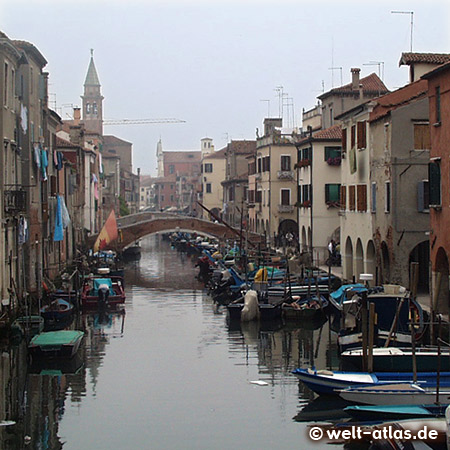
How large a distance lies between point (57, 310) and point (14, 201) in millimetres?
3646

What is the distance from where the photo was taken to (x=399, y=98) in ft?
99.2

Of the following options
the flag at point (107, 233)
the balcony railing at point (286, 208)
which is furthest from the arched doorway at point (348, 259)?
the balcony railing at point (286, 208)

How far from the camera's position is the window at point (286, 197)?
5491 cm

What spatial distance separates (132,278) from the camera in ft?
154

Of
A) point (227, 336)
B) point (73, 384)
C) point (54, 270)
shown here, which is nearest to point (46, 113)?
point (54, 270)

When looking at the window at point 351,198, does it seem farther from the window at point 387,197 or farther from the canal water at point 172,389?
the canal water at point 172,389

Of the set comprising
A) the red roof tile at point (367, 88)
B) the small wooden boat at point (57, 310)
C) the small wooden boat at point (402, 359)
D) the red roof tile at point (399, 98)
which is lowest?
the small wooden boat at point (402, 359)

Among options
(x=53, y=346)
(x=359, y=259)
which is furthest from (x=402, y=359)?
(x=359, y=259)

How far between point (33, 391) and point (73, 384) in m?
1.04

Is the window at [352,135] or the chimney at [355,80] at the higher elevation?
the chimney at [355,80]

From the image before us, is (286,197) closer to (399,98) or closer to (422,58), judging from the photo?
(422,58)

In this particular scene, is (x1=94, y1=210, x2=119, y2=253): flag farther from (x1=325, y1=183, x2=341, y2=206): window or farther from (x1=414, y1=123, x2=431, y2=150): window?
(x1=414, y1=123, x2=431, y2=150): window

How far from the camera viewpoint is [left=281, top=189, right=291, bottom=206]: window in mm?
54906

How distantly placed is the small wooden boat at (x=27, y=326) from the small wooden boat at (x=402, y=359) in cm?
902
